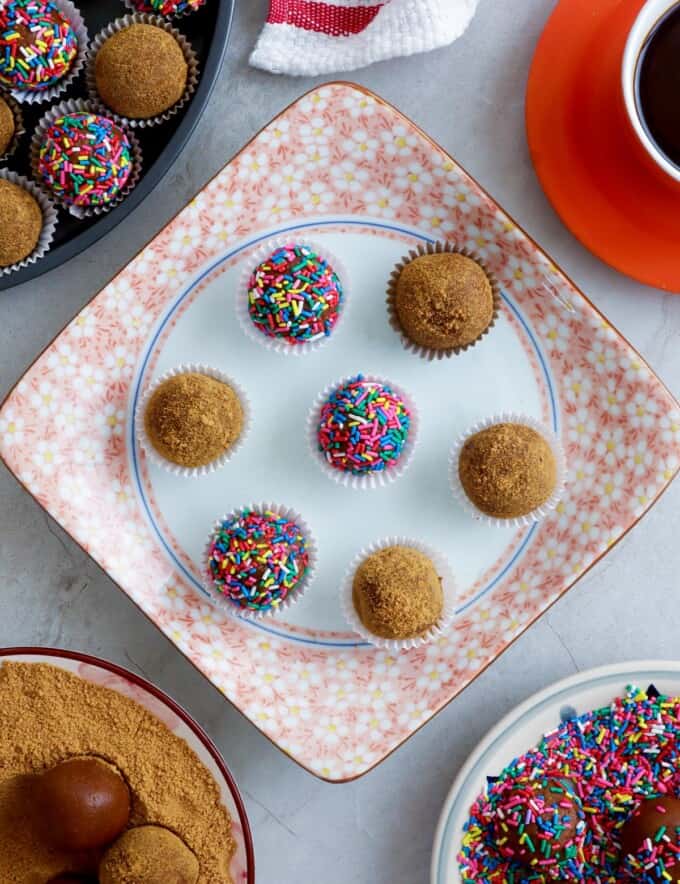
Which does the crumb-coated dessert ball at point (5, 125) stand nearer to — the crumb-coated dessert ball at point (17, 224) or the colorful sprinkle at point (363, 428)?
the crumb-coated dessert ball at point (17, 224)

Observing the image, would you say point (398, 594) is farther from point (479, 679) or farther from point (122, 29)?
point (122, 29)

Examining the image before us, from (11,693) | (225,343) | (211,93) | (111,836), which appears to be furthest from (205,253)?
(111,836)

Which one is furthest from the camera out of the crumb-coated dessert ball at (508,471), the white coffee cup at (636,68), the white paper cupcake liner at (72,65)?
the white paper cupcake liner at (72,65)

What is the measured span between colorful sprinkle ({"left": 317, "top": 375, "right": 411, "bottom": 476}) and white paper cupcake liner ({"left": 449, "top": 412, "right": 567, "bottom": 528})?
118 millimetres

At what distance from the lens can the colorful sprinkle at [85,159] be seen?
161cm

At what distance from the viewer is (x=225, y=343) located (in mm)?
1740

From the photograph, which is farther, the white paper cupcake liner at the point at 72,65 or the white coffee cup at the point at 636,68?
the white paper cupcake liner at the point at 72,65

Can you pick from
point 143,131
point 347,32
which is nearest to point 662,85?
point 347,32

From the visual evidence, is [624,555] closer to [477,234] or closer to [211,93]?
[477,234]

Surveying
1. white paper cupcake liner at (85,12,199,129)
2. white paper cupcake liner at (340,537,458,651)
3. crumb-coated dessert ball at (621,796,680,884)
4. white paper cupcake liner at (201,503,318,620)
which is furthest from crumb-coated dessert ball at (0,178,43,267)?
crumb-coated dessert ball at (621,796,680,884)

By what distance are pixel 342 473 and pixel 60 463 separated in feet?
1.75

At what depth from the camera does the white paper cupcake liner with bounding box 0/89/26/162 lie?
170 centimetres

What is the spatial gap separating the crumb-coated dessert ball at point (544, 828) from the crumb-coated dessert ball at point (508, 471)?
0.51 m

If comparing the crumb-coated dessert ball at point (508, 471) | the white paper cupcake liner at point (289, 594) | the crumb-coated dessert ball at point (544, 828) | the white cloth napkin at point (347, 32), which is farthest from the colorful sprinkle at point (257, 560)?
the white cloth napkin at point (347, 32)
